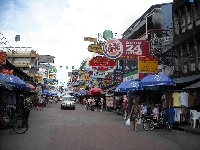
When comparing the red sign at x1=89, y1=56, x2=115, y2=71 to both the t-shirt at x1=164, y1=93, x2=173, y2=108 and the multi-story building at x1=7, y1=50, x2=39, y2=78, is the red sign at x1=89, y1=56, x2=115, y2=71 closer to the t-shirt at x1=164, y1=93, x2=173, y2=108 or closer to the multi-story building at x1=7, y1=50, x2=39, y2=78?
the t-shirt at x1=164, y1=93, x2=173, y2=108

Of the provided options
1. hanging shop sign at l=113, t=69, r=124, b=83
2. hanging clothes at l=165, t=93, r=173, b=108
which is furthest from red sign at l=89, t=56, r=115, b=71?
hanging clothes at l=165, t=93, r=173, b=108

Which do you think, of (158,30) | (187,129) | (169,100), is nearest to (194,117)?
(187,129)

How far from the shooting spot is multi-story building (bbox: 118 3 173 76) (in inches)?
963

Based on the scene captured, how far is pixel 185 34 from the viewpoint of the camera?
836 inches

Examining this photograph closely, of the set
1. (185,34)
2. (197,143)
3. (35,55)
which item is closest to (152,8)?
(185,34)

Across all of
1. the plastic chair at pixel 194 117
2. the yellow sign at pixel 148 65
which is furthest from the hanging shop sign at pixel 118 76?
the plastic chair at pixel 194 117

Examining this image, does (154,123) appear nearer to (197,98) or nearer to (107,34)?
(197,98)

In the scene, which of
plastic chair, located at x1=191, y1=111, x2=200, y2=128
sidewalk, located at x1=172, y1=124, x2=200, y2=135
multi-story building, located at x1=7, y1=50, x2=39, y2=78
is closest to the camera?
sidewalk, located at x1=172, y1=124, x2=200, y2=135

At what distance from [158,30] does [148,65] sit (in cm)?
751

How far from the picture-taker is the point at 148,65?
21.6 meters

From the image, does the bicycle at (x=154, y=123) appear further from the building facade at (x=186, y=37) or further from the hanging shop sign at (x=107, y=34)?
the hanging shop sign at (x=107, y=34)

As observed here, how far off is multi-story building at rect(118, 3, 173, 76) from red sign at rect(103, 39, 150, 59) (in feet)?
6.44

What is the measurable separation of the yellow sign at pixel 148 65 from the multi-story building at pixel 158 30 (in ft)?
7.10

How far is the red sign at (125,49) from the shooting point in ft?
70.5
